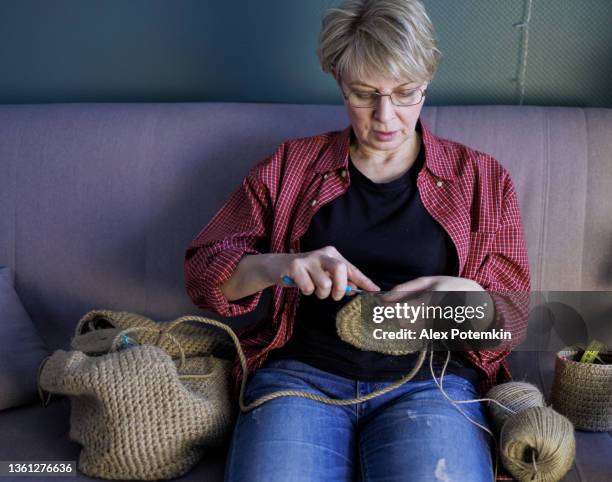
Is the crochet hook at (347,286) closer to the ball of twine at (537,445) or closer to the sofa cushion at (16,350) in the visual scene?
the ball of twine at (537,445)

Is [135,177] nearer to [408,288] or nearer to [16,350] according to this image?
[16,350]

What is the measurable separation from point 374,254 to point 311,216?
144 millimetres

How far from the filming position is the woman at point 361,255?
3.89 feet

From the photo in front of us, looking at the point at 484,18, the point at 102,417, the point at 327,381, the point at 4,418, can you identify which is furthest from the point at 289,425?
the point at 484,18

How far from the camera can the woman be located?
1186 mm

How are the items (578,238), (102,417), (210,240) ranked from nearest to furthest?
(102,417), (210,240), (578,238)

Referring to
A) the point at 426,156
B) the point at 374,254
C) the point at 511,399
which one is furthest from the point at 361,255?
the point at 511,399

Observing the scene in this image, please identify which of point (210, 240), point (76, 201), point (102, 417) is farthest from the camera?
point (76, 201)

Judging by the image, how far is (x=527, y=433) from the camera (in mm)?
1166

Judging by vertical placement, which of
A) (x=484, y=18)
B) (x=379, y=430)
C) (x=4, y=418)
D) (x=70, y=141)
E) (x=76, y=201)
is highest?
(x=484, y=18)

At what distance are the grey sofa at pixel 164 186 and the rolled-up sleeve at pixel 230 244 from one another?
22 cm

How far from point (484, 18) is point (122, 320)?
1.09 m

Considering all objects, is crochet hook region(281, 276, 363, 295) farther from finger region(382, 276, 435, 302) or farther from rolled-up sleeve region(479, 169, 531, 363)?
rolled-up sleeve region(479, 169, 531, 363)

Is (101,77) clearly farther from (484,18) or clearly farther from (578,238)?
(578,238)
